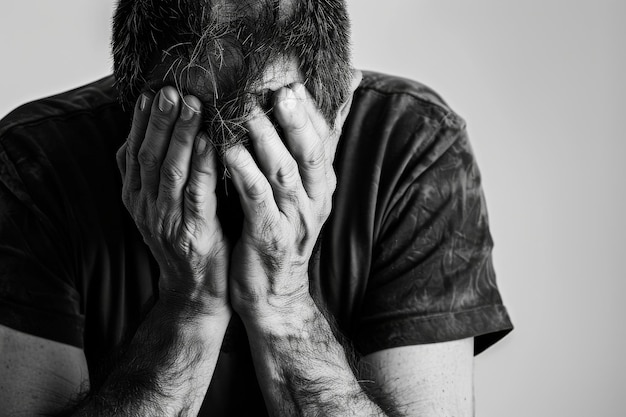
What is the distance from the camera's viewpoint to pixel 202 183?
3.60 feet

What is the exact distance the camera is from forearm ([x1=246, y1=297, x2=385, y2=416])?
3.94ft

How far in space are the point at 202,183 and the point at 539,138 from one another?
3.78 feet

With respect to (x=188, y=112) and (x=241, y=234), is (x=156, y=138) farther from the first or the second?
(x=241, y=234)

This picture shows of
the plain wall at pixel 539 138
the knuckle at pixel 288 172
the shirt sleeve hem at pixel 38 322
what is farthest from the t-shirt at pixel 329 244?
the plain wall at pixel 539 138

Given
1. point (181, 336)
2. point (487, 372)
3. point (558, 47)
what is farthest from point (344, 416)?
point (558, 47)

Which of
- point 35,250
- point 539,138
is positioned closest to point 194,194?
point 35,250

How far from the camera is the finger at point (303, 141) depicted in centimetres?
106

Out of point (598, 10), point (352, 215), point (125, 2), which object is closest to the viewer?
point (125, 2)

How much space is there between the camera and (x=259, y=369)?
4.07 ft

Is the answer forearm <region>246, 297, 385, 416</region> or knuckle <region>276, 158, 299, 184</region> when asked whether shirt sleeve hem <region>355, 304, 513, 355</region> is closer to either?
forearm <region>246, 297, 385, 416</region>

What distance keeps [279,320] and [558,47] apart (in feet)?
3.74

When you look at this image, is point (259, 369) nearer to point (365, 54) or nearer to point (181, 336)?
point (181, 336)

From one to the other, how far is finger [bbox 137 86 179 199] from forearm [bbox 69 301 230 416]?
18cm

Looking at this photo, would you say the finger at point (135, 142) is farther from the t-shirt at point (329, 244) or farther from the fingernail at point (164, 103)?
the t-shirt at point (329, 244)
